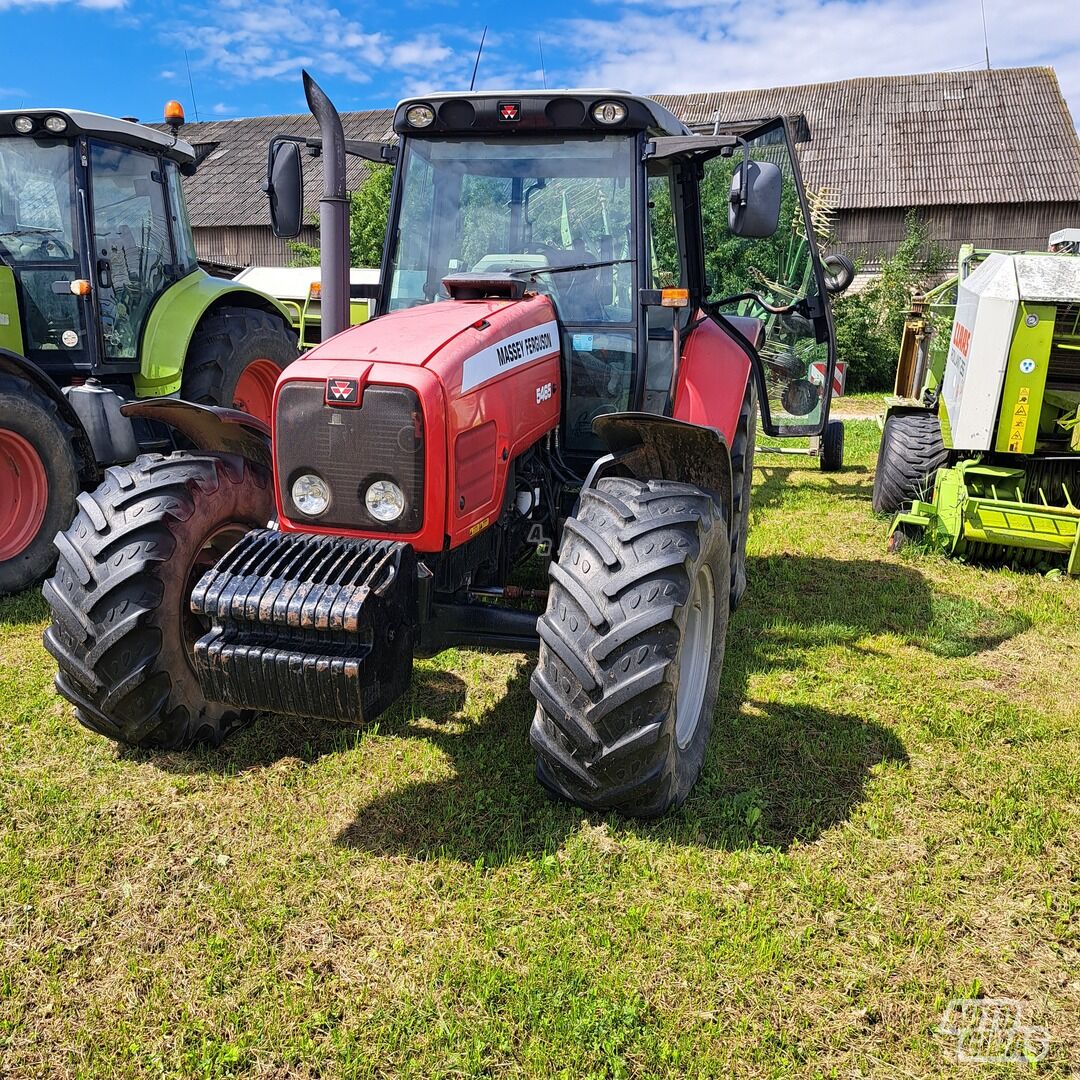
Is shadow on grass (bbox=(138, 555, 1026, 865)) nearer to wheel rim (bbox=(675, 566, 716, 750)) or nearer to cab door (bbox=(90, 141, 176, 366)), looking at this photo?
wheel rim (bbox=(675, 566, 716, 750))

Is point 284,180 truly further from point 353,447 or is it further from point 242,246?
point 242,246

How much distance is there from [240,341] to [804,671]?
451 cm

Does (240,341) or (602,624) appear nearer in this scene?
(602,624)

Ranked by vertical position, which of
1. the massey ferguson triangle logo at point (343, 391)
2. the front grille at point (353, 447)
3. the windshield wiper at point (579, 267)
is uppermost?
the windshield wiper at point (579, 267)

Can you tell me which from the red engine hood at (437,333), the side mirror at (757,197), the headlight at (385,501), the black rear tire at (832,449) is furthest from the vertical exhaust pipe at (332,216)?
the black rear tire at (832,449)

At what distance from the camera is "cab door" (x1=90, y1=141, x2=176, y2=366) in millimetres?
6242

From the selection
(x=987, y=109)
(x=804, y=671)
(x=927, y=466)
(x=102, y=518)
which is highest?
(x=987, y=109)

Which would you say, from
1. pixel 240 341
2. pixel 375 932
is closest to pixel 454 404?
pixel 375 932

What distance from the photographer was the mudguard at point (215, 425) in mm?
3645

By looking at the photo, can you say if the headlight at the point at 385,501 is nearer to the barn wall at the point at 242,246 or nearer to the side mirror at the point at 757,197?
the side mirror at the point at 757,197

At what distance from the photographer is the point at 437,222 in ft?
13.2

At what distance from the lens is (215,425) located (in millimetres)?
3703

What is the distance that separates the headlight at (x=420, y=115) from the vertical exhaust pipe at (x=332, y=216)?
1.86 feet

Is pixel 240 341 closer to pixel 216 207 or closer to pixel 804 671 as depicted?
pixel 804 671
